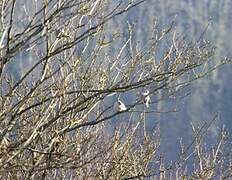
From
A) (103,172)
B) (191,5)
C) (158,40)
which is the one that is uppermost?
(191,5)

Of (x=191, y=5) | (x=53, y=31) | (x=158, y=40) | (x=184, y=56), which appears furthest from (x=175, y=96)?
(x=191, y=5)

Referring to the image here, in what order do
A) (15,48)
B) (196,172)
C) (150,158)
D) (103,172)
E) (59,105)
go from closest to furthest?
(15,48), (59,105), (103,172), (150,158), (196,172)

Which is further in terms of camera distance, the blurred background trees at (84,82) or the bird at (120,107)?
the bird at (120,107)

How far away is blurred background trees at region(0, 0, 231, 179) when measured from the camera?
611cm

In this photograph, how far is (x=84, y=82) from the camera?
26.2ft

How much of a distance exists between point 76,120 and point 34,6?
190 cm

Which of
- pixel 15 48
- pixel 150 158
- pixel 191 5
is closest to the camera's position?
pixel 15 48

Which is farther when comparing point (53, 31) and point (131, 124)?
point (131, 124)

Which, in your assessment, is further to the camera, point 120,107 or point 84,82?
point 84,82

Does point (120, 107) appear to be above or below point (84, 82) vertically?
below

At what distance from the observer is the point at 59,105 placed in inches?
314

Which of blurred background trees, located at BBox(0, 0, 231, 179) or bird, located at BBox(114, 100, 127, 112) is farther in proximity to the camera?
bird, located at BBox(114, 100, 127, 112)

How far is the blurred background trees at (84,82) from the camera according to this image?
611cm

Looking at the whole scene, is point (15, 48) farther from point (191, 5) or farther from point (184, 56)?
point (191, 5)
